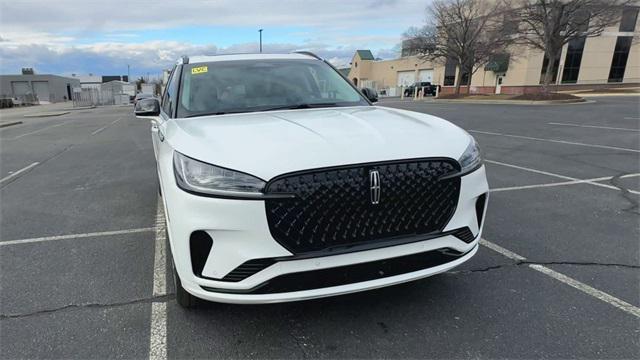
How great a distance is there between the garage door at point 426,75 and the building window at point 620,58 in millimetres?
22023

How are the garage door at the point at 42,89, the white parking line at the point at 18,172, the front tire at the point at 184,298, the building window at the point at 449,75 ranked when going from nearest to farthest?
the front tire at the point at 184,298 → the white parking line at the point at 18,172 → the building window at the point at 449,75 → the garage door at the point at 42,89

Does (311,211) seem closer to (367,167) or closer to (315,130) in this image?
(367,167)

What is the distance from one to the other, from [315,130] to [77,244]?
3096 mm

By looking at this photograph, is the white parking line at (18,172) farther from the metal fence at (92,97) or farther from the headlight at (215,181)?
the metal fence at (92,97)

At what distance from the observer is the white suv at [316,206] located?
2.30 meters

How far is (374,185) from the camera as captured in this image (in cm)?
239

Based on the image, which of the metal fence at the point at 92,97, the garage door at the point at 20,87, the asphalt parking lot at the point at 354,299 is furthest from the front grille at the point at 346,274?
the garage door at the point at 20,87

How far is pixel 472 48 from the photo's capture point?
35.4m

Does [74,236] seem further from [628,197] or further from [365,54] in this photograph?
[365,54]

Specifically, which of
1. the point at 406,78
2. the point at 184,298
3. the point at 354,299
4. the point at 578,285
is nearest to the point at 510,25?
the point at 578,285

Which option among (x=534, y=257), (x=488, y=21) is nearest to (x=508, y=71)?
(x=488, y=21)

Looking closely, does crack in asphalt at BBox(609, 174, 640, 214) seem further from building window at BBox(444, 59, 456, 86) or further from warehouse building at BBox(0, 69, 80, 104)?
warehouse building at BBox(0, 69, 80, 104)

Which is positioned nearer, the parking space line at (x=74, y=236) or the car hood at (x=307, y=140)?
the car hood at (x=307, y=140)

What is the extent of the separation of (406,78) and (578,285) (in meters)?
69.1
